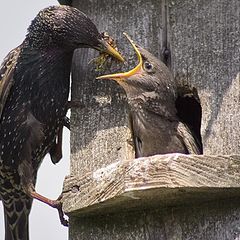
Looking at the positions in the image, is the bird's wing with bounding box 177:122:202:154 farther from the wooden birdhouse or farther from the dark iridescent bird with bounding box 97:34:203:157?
the wooden birdhouse

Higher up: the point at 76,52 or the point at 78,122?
the point at 76,52

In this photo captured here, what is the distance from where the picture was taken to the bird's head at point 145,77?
13.4ft

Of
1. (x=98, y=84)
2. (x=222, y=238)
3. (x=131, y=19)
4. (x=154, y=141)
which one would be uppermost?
(x=131, y=19)

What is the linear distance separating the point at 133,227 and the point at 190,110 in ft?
3.16

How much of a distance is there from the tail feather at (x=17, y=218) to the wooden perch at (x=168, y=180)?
1349 millimetres

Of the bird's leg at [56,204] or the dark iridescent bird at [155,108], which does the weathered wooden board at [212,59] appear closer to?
the dark iridescent bird at [155,108]

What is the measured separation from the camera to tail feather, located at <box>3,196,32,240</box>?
489 cm

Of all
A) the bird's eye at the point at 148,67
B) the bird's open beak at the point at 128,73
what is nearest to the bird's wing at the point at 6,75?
the bird's open beak at the point at 128,73

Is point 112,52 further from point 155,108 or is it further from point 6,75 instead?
point 6,75

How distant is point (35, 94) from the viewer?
4.60m

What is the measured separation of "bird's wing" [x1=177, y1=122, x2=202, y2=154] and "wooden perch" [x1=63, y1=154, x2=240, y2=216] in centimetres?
44

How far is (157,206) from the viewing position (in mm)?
3715

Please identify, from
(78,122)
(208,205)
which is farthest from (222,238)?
(78,122)

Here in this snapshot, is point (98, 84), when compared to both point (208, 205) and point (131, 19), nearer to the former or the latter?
point (131, 19)
